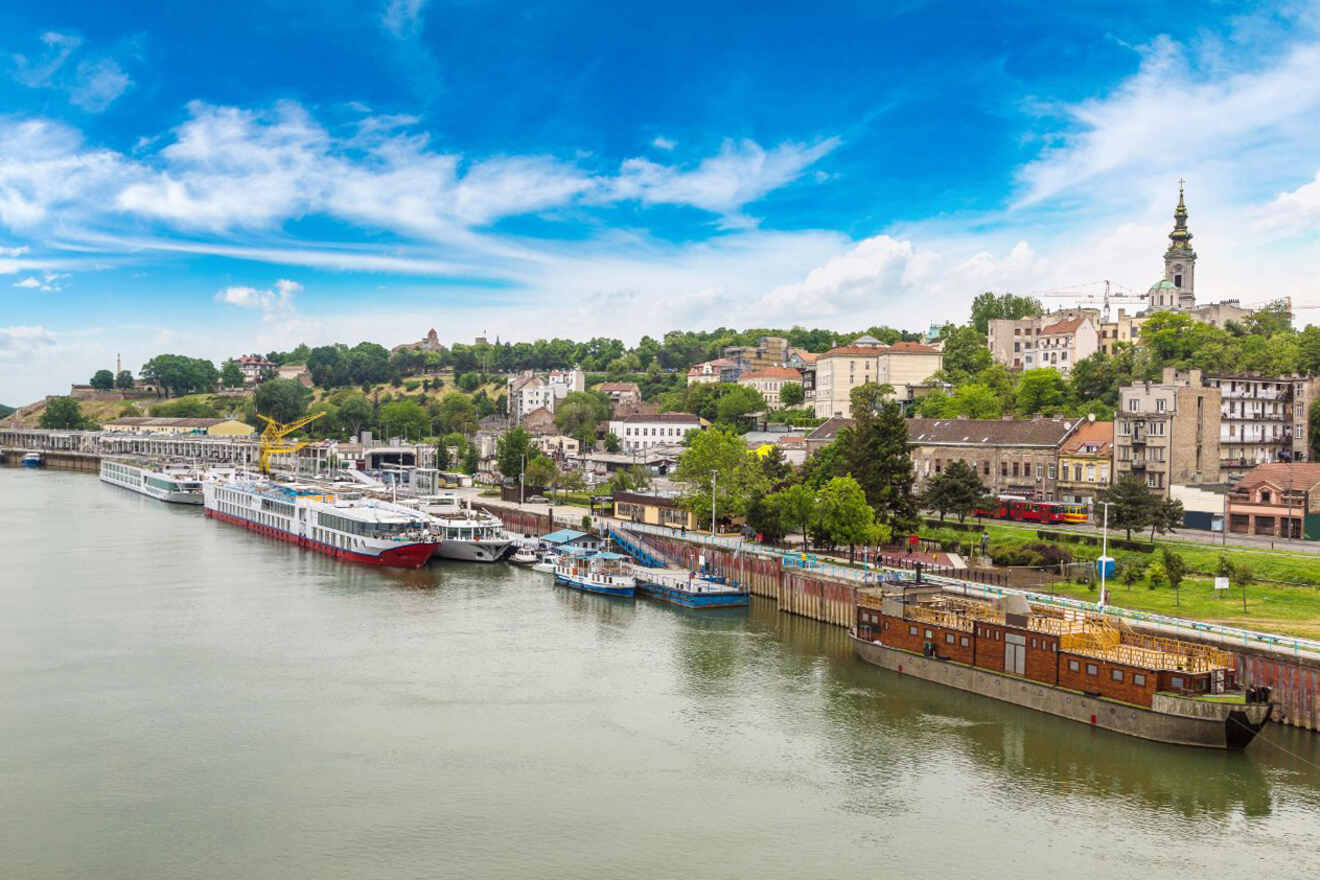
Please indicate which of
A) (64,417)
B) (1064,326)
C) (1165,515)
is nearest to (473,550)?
(1165,515)

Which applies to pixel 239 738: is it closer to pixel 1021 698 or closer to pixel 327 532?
pixel 1021 698

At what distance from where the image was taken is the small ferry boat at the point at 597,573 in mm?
48312

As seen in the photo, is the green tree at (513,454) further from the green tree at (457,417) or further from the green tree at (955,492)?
the green tree at (457,417)

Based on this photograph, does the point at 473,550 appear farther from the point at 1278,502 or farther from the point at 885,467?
the point at 1278,502

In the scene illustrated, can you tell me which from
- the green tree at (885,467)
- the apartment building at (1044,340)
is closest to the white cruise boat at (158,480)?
the green tree at (885,467)

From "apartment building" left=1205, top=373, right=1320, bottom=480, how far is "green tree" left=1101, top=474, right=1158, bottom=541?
18700mm

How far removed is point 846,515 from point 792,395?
238ft

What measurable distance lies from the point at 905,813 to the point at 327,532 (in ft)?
151

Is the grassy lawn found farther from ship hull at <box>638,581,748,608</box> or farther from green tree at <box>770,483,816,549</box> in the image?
ship hull at <box>638,581,748,608</box>

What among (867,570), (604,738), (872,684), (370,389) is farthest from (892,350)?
(370,389)

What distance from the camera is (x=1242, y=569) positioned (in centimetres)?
3747

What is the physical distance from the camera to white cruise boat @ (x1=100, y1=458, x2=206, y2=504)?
96.5m

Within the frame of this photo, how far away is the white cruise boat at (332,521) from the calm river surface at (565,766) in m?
15.1

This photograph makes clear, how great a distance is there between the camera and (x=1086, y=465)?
59094 millimetres
